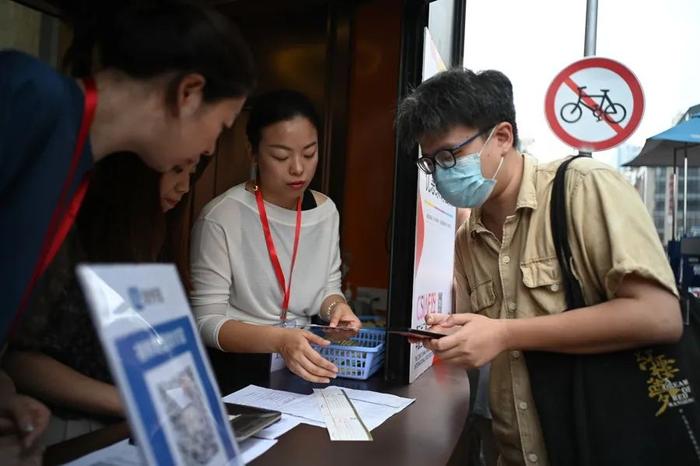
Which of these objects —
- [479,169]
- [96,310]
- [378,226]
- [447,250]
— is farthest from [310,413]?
[378,226]

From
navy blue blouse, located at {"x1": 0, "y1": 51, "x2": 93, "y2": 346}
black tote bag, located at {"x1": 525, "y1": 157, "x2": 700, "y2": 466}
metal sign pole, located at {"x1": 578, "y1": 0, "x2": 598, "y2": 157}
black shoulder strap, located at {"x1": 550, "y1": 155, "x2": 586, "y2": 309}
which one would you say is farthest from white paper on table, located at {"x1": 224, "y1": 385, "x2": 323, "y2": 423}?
metal sign pole, located at {"x1": 578, "y1": 0, "x2": 598, "y2": 157}

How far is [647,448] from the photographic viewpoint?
1.19m

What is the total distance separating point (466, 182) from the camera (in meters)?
1.52

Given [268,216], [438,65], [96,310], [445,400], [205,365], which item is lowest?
[445,400]

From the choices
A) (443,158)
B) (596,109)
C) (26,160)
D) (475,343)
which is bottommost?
(475,343)

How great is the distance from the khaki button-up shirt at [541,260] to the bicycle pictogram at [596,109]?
2.90 meters

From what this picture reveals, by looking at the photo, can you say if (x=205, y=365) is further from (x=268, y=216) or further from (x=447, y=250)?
(x=447, y=250)

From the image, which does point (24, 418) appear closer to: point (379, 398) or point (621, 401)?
point (379, 398)

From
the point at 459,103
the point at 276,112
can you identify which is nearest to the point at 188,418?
the point at 459,103

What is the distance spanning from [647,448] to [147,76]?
131 centimetres

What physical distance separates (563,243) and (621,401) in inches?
15.6

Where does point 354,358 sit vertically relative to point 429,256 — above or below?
below

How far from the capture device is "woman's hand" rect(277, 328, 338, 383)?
1.43m

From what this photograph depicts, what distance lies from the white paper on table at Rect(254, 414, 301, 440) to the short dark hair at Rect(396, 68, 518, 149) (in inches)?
34.5
